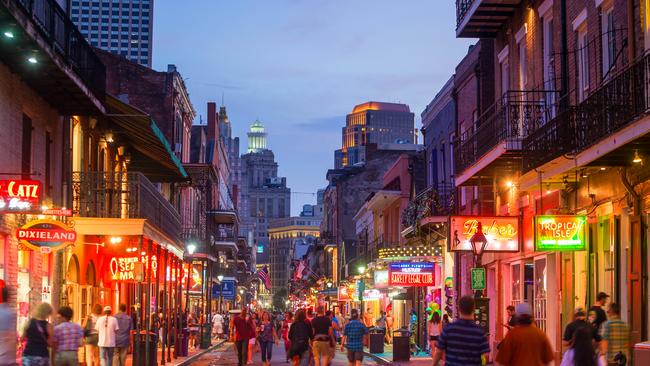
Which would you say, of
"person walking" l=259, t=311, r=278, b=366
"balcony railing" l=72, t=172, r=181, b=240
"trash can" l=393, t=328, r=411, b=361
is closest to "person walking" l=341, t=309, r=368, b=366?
"person walking" l=259, t=311, r=278, b=366

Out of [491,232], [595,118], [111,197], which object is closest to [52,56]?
[111,197]

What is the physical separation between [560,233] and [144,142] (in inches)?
599

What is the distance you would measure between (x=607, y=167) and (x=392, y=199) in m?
39.6

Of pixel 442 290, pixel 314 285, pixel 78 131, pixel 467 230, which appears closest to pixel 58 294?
pixel 78 131

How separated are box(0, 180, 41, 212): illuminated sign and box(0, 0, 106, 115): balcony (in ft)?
7.48

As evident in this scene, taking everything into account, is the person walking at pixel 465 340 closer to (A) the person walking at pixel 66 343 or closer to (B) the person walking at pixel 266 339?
(A) the person walking at pixel 66 343

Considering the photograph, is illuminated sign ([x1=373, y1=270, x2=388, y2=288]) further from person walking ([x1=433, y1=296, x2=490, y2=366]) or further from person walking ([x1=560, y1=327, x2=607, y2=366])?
person walking ([x1=433, y1=296, x2=490, y2=366])

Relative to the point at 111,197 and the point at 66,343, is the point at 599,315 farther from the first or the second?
the point at 111,197

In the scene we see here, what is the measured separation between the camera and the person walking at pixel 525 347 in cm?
1241

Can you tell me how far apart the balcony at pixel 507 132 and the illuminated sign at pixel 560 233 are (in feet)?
7.29

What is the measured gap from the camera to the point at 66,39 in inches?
853

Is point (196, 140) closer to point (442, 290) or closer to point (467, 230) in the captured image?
point (442, 290)

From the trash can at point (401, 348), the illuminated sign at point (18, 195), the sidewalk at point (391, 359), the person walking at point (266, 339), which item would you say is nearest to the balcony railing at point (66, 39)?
the illuminated sign at point (18, 195)

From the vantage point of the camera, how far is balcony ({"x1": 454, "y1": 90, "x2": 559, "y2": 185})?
77.6 feet
